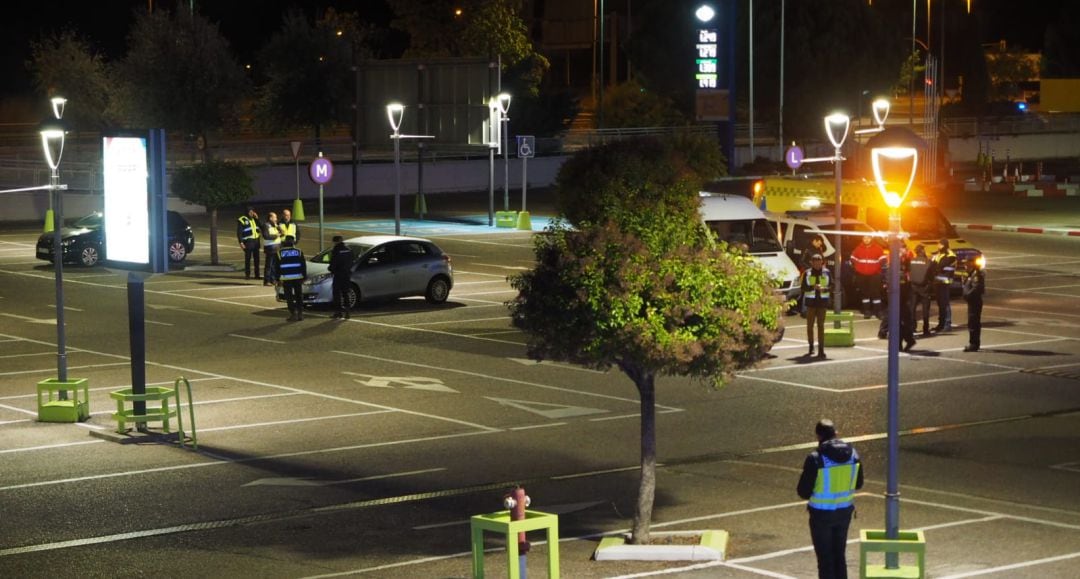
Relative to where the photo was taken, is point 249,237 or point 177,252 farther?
point 177,252

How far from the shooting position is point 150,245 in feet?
66.7

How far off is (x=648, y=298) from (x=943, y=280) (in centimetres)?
1503

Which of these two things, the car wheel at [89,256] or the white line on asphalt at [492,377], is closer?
the white line on asphalt at [492,377]

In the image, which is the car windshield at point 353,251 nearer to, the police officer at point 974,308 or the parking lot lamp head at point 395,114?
the parking lot lamp head at point 395,114

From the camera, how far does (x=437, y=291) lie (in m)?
33.1

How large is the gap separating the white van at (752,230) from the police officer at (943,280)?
3.33 meters

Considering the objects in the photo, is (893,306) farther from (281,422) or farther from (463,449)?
(281,422)

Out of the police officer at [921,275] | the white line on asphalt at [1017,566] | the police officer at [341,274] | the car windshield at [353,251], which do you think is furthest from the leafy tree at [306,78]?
the white line on asphalt at [1017,566]

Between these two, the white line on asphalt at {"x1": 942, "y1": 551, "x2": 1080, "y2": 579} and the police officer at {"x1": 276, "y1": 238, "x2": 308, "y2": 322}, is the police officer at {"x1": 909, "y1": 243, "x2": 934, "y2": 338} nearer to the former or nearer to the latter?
the police officer at {"x1": 276, "y1": 238, "x2": 308, "y2": 322}

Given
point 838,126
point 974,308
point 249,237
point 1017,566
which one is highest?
point 838,126

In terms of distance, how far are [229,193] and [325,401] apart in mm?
19109

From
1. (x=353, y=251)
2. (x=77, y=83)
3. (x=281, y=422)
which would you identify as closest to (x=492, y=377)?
(x=281, y=422)

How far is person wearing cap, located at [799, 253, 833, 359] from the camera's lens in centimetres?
2581

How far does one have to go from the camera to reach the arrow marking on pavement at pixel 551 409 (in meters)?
21.3
